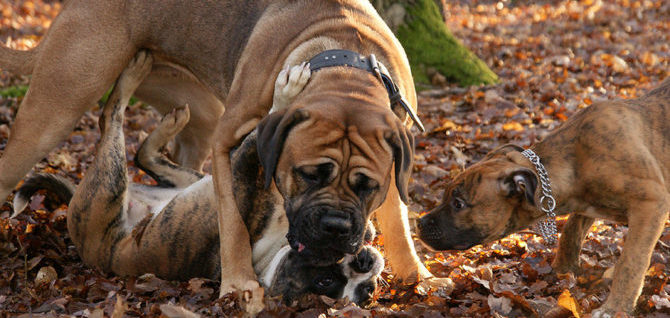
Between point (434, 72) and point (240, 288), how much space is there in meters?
5.54

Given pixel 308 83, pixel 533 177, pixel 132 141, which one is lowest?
pixel 132 141

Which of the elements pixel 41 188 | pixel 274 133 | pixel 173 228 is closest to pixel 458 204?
pixel 274 133

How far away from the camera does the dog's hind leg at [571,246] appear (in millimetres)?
4789

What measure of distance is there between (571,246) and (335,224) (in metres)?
1.83

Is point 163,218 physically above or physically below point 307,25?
below

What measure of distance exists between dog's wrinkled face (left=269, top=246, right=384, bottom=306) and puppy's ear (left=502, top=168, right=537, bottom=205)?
0.98m

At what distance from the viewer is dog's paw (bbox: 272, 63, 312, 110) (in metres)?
4.50

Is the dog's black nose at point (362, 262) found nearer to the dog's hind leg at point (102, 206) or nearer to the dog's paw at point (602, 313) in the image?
the dog's paw at point (602, 313)

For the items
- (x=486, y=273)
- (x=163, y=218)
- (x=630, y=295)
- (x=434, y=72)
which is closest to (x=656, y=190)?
(x=630, y=295)

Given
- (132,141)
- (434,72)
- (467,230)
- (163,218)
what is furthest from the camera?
(434,72)

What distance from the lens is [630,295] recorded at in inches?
165

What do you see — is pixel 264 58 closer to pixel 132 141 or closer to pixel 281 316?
pixel 281 316

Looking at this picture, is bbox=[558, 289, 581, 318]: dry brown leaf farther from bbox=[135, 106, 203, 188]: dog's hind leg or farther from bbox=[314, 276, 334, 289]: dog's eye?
bbox=[135, 106, 203, 188]: dog's hind leg

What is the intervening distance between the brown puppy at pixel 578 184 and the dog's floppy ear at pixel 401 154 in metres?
0.78
